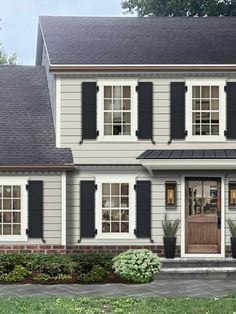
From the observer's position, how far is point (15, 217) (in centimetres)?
1827

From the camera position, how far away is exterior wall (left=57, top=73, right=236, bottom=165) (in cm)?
1859

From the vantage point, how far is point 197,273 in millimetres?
16750

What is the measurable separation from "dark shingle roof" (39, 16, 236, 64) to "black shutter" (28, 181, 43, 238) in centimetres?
346

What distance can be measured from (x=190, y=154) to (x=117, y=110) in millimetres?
2377

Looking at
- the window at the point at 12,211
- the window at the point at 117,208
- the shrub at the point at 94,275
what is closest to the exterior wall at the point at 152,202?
the window at the point at 117,208

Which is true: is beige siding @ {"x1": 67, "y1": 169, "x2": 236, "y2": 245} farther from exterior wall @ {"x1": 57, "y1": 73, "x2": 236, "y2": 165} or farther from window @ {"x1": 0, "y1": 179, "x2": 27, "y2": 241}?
window @ {"x1": 0, "y1": 179, "x2": 27, "y2": 241}

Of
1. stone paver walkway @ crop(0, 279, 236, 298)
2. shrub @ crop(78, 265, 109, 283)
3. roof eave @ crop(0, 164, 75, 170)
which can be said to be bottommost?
stone paver walkway @ crop(0, 279, 236, 298)

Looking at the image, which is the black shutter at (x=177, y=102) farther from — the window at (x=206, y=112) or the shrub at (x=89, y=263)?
the shrub at (x=89, y=263)

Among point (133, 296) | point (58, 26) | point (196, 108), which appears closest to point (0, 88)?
point (58, 26)

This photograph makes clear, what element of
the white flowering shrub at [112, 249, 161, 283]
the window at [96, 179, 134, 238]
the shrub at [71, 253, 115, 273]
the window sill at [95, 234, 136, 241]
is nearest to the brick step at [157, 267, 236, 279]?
the white flowering shrub at [112, 249, 161, 283]

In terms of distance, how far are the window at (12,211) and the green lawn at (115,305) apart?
497 cm

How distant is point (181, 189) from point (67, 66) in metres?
4.61

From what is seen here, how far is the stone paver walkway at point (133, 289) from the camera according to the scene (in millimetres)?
14211

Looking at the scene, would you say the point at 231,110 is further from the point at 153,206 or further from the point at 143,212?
the point at 143,212
